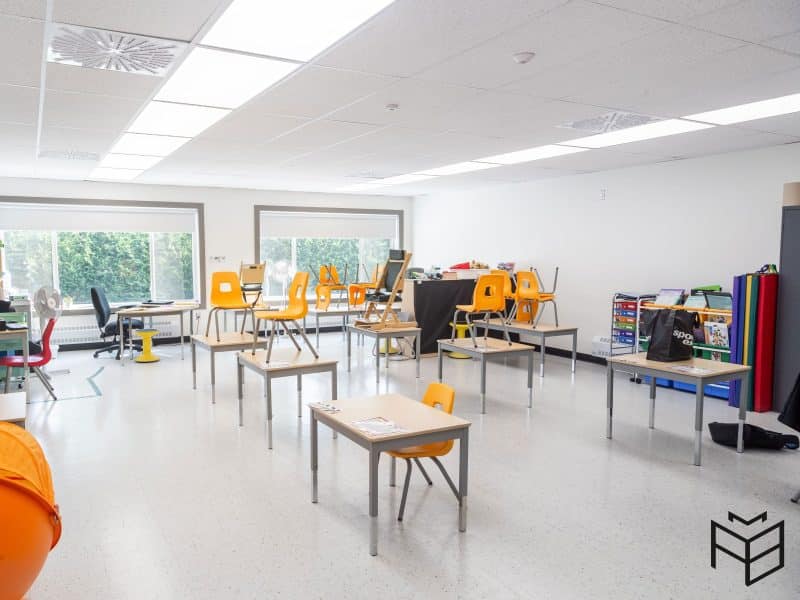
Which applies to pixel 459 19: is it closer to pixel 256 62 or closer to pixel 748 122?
pixel 256 62

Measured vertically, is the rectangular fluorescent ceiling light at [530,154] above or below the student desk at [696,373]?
above

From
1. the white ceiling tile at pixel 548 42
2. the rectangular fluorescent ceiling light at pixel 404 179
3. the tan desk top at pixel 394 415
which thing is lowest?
the tan desk top at pixel 394 415

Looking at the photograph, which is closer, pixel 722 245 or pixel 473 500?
pixel 473 500

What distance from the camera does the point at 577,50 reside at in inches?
123

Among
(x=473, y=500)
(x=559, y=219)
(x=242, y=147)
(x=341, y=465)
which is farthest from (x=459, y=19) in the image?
(x=559, y=219)

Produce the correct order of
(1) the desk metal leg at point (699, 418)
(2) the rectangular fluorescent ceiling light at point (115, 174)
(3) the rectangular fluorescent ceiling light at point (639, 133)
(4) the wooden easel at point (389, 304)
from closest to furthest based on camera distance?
(1) the desk metal leg at point (699, 418)
(3) the rectangular fluorescent ceiling light at point (639, 133)
(4) the wooden easel at point (389, 304)
(2) the rectangular fluorescent ceiling light at point (115, 174)

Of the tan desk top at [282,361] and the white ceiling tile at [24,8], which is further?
the tan desk top at [282,361]

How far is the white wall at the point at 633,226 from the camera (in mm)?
6191

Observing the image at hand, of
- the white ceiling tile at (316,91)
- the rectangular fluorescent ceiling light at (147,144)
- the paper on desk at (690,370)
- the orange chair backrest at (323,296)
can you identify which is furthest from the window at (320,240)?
the paper on desk at (690,370)

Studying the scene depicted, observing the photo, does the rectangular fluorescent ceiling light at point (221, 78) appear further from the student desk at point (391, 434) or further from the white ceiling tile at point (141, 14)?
the student desk at point (391, 434)

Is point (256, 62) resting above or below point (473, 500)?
above

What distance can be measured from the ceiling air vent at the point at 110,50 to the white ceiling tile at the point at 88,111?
0.80 meters

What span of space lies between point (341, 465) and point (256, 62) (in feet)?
8.79

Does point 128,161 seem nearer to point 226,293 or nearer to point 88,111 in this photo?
point 226,293
